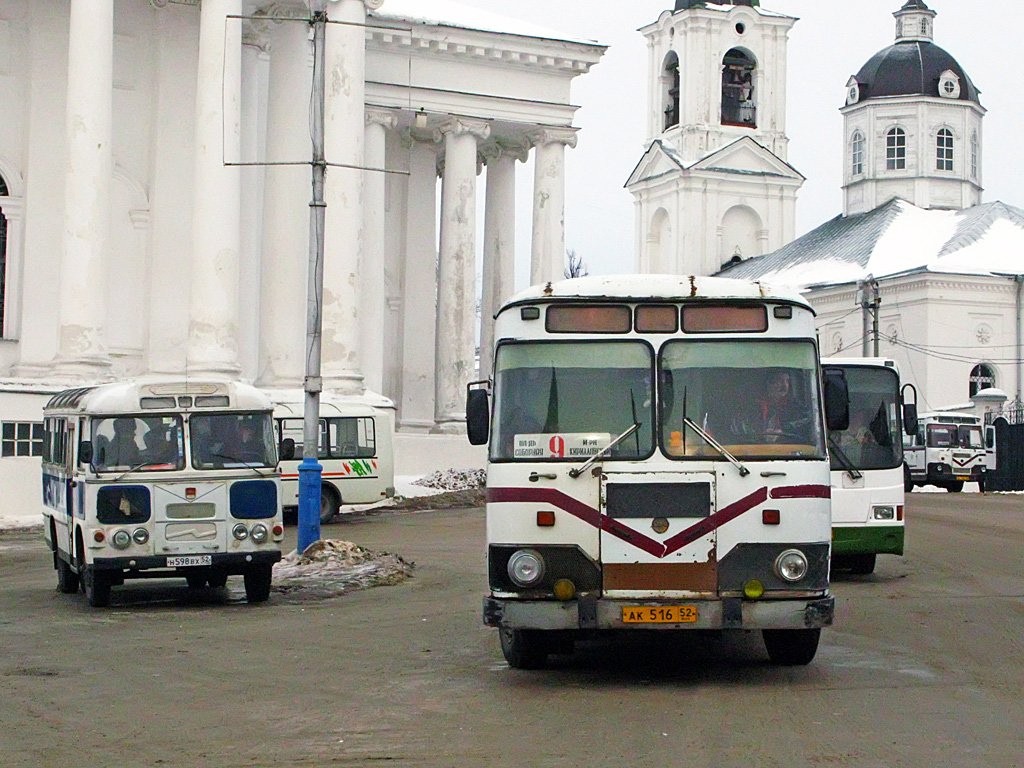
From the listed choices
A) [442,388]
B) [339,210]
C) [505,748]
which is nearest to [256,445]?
[505,748]

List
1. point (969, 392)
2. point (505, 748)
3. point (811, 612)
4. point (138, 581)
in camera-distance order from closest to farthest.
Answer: point (505, 748), point (811, 612), point (138, 581), point (969, 392)

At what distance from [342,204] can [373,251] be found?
594cm

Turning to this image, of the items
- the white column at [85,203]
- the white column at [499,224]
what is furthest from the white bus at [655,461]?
the white column at [499,224]

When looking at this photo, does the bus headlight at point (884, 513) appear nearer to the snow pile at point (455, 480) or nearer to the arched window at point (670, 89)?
the snow pile at point (455, 480)

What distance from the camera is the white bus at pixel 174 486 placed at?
1520 centimetres

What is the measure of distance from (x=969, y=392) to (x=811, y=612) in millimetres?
58616

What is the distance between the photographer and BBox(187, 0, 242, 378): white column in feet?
103

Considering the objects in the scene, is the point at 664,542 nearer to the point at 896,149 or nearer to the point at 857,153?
the point at 896,149

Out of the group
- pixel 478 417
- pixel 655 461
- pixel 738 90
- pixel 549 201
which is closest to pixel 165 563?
pixel 478 417

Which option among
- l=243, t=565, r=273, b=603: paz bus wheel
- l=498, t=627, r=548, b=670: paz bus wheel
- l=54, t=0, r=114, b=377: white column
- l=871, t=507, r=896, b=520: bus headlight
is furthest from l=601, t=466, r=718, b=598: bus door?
l=54, t=0, r=114, b=377: white column

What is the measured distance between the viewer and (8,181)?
33.2 m

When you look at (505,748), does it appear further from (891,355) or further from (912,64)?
(912,64)

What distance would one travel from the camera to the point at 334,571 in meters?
18.1

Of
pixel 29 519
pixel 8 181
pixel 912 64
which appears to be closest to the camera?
pixel 29 519
